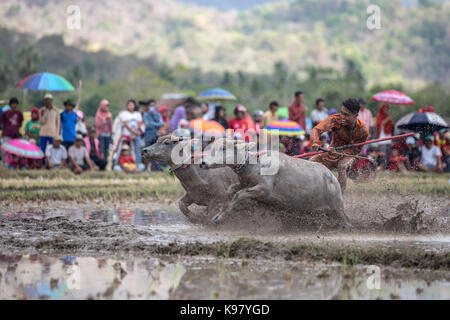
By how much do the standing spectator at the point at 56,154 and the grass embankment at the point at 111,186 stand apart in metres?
0.67

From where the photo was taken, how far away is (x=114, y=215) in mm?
11484

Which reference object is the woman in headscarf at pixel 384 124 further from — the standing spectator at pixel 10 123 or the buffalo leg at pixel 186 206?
the buffalo leg at pixel 186 206

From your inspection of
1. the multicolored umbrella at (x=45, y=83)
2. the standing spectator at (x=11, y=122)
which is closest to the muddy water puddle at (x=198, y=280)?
the standing spectator at (x=11, y=122)

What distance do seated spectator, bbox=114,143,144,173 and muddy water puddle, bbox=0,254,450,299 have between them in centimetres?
1035

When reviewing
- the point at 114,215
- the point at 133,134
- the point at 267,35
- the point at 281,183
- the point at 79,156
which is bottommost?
the point at 114,215

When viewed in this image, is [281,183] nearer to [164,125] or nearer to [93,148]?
[164,125]

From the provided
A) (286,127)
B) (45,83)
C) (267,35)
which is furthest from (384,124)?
(267,35)

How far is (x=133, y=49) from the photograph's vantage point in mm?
113250

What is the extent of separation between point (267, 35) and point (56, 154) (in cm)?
10749

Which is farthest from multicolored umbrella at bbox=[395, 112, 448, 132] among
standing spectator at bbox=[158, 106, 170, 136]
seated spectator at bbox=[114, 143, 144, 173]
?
seated spectator at bbox=[114, 143, 144, 173]

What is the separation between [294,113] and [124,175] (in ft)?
15.0

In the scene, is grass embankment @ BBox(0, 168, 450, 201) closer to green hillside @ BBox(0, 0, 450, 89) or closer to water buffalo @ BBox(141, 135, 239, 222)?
water buffalo @ BBox(141, 135, 239, 222)

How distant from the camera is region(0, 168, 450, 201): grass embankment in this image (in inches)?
514

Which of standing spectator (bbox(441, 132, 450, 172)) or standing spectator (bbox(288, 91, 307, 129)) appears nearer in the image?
standing spectator (bbox(288, 91, 307, 129))
